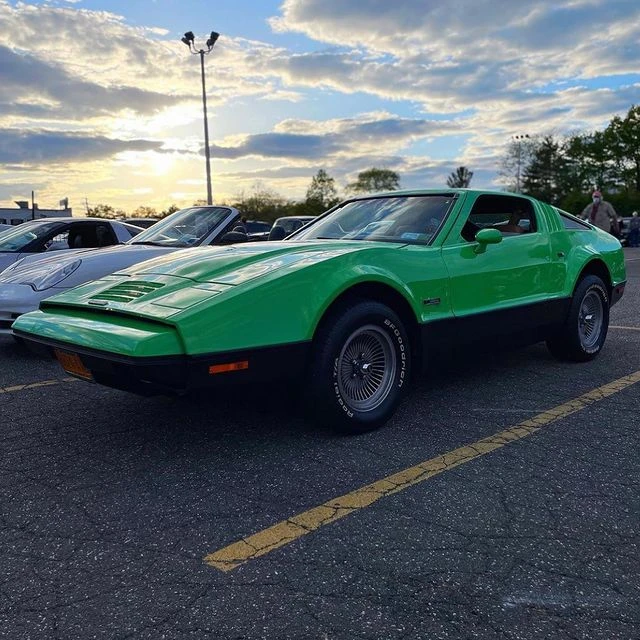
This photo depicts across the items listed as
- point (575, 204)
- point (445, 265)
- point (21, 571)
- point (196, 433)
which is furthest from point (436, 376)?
point (575, 204)

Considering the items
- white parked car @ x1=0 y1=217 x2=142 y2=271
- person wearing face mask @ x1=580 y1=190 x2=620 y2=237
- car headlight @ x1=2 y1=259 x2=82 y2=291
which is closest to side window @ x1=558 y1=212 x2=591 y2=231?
car headlight @ x1=2 y1=259 x2=82 y2=291

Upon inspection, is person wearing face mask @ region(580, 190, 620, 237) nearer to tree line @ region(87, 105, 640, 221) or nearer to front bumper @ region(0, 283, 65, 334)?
front bumper @ region(0, 283, 65, 334)

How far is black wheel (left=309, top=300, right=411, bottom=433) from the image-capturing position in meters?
3.16

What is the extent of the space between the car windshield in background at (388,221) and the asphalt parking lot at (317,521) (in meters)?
1.09

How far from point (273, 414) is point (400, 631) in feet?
6.60

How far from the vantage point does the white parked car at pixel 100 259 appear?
5578 millimetres

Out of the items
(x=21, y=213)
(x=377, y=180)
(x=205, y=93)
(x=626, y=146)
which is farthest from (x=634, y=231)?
(x=377, y=180)

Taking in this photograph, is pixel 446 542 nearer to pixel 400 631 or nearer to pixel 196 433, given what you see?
pixel 400 631

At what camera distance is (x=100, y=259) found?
19.7 feet

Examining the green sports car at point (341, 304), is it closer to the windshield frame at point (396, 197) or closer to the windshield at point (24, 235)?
the windshield frame at point (396, 197)

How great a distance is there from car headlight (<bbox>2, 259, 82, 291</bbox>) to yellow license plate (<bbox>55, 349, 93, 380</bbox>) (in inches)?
107

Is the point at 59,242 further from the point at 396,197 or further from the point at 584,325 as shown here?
the point at 584,325

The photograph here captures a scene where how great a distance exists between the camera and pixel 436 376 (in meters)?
4.65

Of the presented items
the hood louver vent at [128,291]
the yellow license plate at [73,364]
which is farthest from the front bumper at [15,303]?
the yellow license plate at [73,364]
